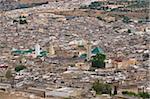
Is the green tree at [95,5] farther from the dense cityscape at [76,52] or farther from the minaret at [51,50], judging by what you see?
the minaret at [51,50]

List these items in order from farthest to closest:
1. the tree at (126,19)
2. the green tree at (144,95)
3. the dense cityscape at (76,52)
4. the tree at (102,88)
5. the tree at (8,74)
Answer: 1. the tree at (126,19)
2. the tree at (8,74)
3. the dense cityscape at (76,52)
4. the tree at (102,88)
5. the green tree at (144,95)

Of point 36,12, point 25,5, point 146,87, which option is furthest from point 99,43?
point 25,5

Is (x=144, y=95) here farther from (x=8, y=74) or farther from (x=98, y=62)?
(x=8, y=74)

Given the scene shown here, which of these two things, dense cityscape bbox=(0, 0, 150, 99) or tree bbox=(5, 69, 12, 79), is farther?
tree bbox=(5, 69, 12, 79)

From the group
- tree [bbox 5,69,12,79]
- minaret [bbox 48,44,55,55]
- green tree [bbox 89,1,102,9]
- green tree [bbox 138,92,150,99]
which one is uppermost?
green tree [bbox 89,1,102,9]

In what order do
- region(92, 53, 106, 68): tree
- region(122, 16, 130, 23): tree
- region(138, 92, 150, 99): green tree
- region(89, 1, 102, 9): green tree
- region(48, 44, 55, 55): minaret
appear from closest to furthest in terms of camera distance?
1. region(138, 92, 150, 99): green tree
2. region(92, 53, 106, 68): tree
3. region(48, 44, 55, 55): minaret
4. region(122, 16, 130, 23): tree
5. region(89, 1, 102, 9): green tree

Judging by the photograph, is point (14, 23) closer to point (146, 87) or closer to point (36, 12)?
point (36, 12)

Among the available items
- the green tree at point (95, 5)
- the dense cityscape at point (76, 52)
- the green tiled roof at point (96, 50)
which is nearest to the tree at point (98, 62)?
the dense cityscape at point (76, 52)

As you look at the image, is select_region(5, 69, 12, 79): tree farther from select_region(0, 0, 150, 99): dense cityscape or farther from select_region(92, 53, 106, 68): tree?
select_region(92, 53, 106, 68): tree

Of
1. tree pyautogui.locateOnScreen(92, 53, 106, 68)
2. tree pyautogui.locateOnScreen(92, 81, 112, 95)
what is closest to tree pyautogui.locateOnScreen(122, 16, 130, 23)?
tree pyautogui.locateOnScreen(92, 53, 106, 68)
